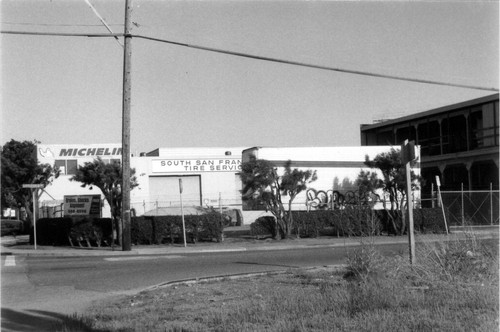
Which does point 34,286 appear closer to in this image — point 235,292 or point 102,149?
point 235,292

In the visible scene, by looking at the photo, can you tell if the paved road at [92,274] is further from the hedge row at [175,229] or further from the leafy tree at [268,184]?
the leafy tree at [268,184]

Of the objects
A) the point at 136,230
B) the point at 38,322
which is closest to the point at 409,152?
the point at 38,322

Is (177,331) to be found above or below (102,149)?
below

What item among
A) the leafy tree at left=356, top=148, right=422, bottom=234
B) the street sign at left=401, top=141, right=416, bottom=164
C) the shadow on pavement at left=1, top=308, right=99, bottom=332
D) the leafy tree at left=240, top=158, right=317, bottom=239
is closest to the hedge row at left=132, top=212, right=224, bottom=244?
the leafy tree at left=240, top=158, right=317, bottom=239

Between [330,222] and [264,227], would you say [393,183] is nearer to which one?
[330,222]

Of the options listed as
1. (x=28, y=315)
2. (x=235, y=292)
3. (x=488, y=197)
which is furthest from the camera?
(x=488, y=197)

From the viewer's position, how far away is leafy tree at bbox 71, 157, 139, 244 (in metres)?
22.9

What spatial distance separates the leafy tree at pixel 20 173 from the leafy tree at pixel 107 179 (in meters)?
17.4

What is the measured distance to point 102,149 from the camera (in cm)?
5034

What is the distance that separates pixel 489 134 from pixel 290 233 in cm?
1714

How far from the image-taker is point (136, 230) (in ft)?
80.0

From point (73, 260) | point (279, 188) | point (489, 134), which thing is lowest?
point (73, 260)

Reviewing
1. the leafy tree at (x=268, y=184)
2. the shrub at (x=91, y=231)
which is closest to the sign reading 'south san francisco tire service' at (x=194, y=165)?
the leafy tree at (x=268, y=184)

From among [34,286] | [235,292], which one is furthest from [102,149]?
[235,292]
